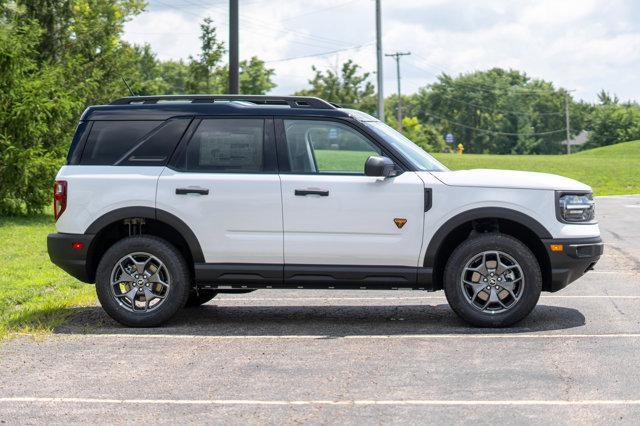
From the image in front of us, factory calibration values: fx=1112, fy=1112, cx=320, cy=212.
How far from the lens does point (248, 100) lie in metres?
9.69

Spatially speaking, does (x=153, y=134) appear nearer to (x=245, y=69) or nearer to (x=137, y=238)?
(x=137, y=238)

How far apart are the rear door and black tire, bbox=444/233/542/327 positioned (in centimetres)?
143

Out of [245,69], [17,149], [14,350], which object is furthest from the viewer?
[245,69]

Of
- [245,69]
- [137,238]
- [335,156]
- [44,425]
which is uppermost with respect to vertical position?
[245,69]

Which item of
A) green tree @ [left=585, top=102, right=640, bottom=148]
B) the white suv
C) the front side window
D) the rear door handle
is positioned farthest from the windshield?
green tree @ [left=585, top=102, right=640, bottom=148]

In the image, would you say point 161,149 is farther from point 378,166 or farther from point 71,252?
point 378,166

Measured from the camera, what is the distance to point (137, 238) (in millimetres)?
9281

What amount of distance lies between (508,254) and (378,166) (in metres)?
1.27

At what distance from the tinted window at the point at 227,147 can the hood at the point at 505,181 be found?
59.0 inches

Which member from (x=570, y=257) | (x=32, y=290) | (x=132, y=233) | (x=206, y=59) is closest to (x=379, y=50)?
(x=206, y=59)

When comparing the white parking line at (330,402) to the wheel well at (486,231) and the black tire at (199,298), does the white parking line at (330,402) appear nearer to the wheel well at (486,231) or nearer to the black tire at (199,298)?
the wheel well at (486,231)

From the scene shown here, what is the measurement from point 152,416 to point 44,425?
1.89 ft

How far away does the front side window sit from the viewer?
9.27 metres

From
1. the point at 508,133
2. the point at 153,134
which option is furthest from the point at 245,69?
the point at 153,134
